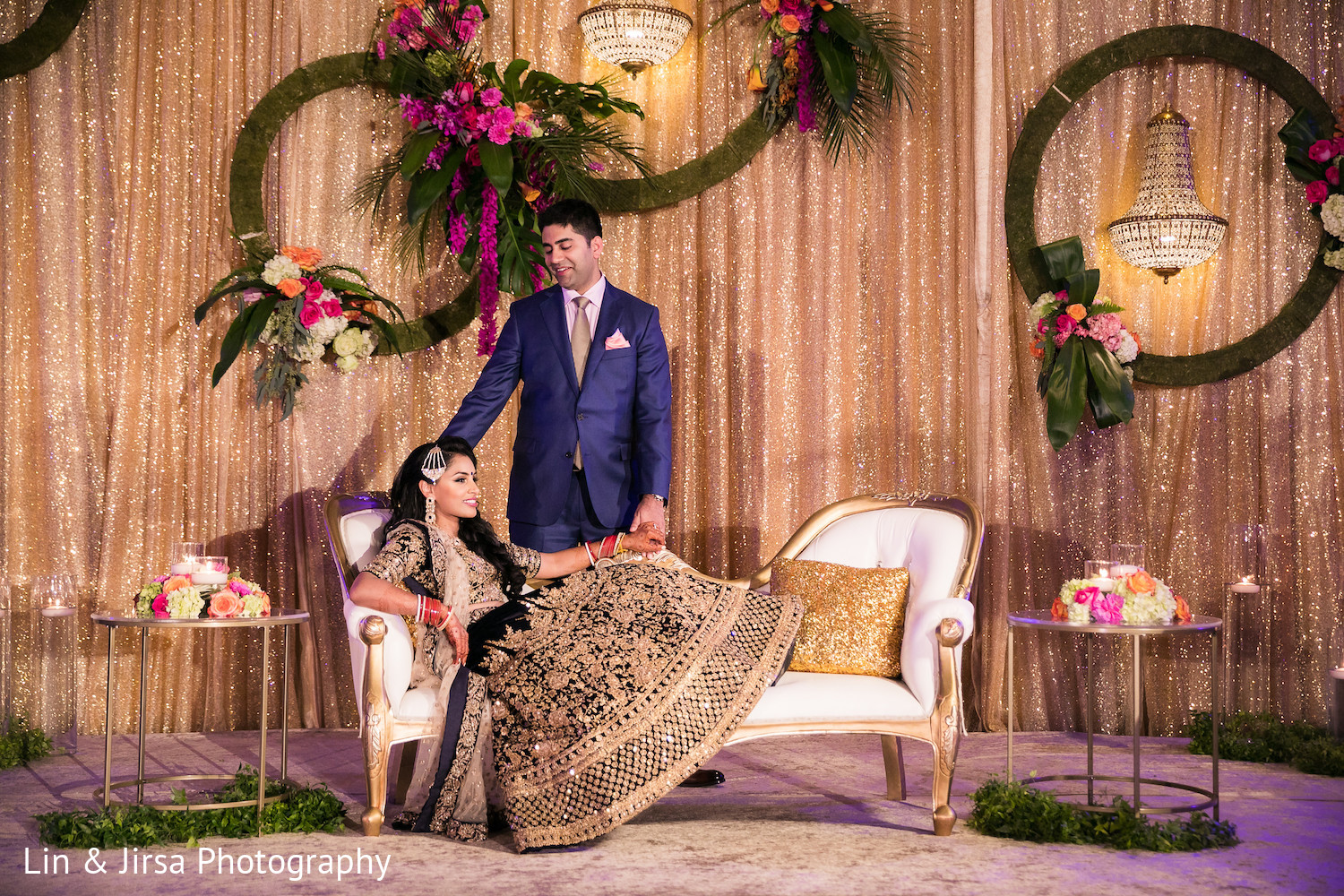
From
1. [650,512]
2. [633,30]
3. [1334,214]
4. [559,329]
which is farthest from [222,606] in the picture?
[1334,214]

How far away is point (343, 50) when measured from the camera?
511cm

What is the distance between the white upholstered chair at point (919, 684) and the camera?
3.28m

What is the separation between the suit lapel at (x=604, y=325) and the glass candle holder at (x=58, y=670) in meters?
2.26

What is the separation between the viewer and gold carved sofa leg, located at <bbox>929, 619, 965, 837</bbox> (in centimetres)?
331

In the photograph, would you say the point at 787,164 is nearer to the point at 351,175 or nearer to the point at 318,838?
the point at 351,175

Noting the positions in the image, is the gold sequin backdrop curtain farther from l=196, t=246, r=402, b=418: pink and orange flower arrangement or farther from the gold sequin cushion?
the gold sequin cushion

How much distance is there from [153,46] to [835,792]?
4.14m

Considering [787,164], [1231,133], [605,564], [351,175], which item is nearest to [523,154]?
[351,175]

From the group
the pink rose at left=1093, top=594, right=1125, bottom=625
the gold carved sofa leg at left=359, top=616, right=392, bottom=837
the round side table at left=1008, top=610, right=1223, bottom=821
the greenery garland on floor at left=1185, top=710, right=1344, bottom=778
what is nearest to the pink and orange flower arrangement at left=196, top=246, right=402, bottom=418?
the gold carved sofa leg at left=359, top=616, right=392, bottom=837

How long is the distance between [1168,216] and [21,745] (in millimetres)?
4976

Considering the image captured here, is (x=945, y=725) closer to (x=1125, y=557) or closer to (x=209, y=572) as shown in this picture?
(x=1125, y=557)

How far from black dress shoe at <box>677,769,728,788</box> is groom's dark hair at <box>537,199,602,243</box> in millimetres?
1927

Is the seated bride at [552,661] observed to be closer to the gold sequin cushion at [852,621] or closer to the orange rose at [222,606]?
the gold sequin cushion at [852,621]

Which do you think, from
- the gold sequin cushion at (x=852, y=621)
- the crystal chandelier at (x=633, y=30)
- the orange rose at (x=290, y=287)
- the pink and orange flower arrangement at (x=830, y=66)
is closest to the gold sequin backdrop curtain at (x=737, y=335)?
the pink and orange flower arrangement at (x=830, y=66)
